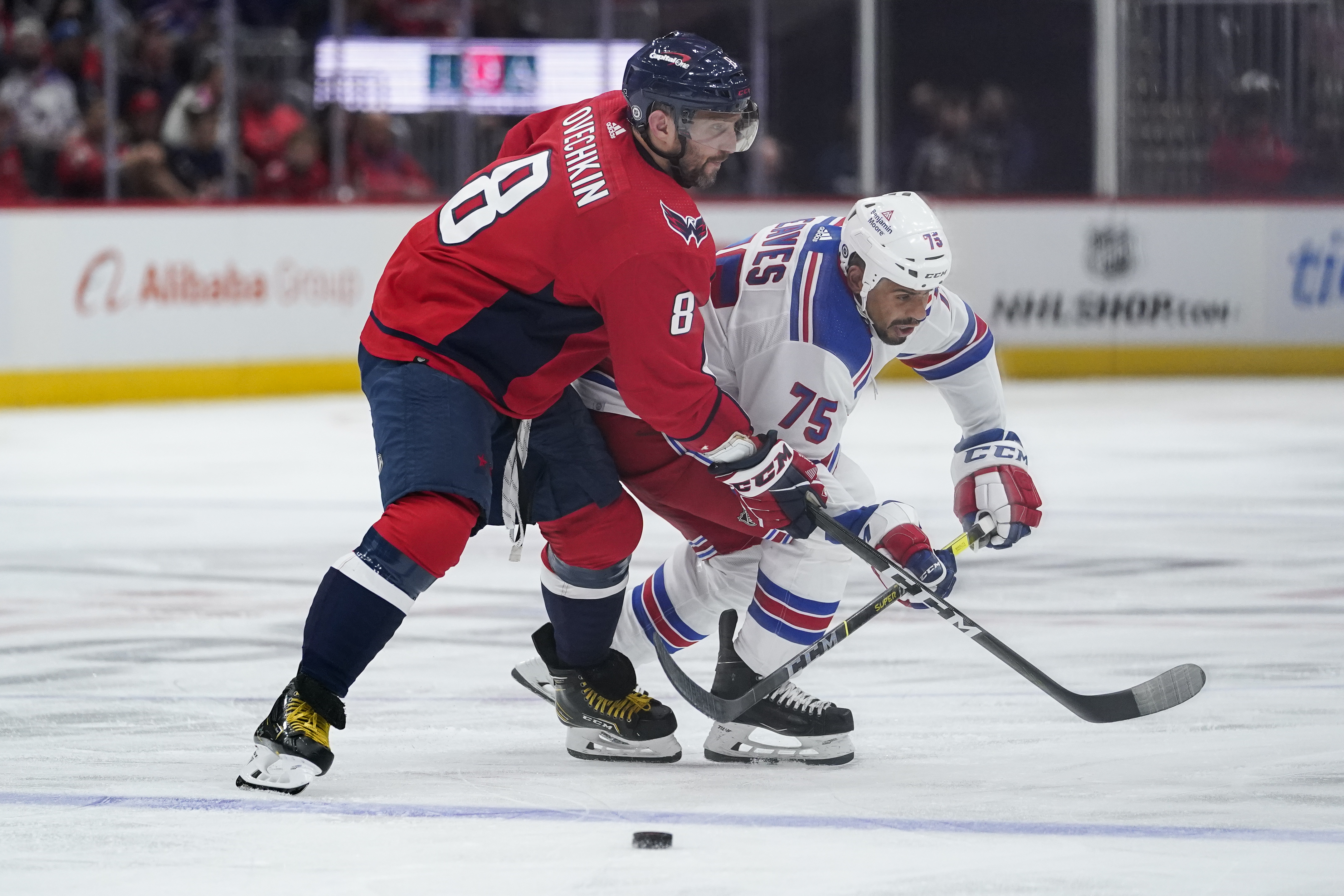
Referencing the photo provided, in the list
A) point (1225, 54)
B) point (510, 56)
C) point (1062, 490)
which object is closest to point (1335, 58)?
point (1225, 54)

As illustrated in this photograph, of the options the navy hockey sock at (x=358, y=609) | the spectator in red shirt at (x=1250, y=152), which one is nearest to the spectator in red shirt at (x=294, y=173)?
the spectator in red shirt at (x=1250, y=152)

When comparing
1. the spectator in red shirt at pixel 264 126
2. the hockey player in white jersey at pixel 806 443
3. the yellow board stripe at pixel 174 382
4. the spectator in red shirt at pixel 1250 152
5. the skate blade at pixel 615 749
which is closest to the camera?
the hockey player in white jersey at pixel 806 443

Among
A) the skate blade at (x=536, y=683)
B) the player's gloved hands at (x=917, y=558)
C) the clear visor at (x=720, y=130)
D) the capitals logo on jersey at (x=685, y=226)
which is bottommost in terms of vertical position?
the skate blade at (x=536, y=683)

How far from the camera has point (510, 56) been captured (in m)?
10.3

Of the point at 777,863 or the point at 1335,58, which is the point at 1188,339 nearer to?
the point at 1335,58

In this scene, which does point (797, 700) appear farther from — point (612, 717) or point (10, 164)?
point (10, 164)

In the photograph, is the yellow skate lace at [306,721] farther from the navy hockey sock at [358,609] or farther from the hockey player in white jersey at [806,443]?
the hockey player in white jersey at [806,443]

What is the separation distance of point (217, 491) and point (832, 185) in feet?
18.8

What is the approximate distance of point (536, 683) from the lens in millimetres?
3174

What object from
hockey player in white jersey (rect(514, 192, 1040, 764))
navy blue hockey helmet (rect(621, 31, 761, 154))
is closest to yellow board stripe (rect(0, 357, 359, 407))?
hockey player in white jersey (rect(514, 192, 1040, 764))

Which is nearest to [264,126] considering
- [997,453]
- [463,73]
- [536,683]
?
[463,73]

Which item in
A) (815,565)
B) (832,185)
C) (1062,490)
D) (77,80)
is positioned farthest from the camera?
(832,185)

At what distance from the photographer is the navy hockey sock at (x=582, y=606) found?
2.92 meters

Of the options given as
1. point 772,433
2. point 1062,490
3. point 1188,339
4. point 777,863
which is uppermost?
point 772,433
